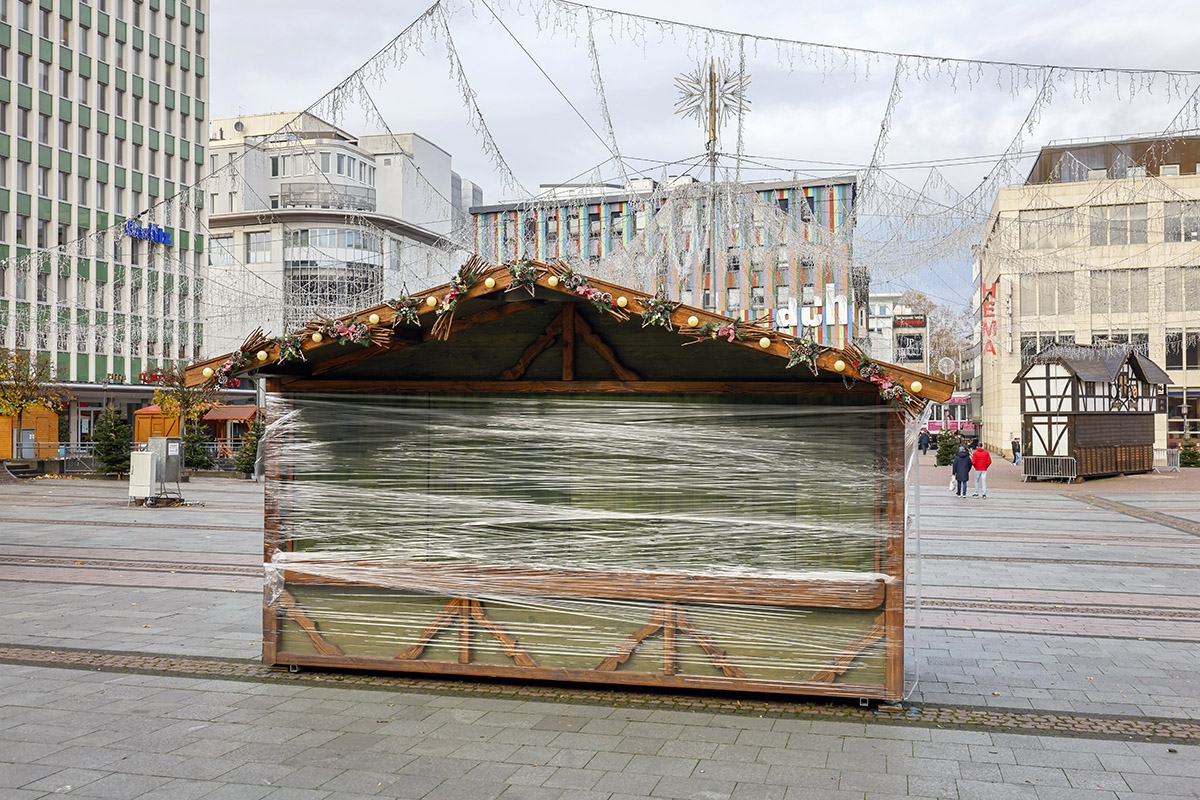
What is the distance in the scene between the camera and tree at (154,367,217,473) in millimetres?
34875

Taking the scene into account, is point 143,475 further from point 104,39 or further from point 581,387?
point 104,39

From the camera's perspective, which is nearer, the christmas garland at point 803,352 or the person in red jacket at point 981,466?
the christmas garland at point 803,352

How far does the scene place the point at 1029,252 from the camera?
17969mm

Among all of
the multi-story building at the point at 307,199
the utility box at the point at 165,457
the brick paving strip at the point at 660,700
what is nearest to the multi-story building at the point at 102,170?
the multi-story building at the point at 307,199

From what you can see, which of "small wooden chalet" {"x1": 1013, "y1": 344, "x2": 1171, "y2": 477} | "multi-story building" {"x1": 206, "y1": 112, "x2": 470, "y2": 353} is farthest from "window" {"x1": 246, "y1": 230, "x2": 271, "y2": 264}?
"small wooden chalet" {"x1": 1013, "y1": 344, "x2": 1171, "y2": 477}

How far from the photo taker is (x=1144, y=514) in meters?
22.2

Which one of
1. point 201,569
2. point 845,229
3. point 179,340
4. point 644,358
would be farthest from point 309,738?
point 179,340

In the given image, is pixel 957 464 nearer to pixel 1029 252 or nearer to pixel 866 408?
pixel 1029 252

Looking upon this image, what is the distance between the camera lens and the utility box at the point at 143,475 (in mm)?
22906

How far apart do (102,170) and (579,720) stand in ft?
165

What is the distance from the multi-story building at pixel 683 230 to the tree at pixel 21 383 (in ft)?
68.8

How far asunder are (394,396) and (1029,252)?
1375cm

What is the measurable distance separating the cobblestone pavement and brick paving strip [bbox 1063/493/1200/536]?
872 centimetres

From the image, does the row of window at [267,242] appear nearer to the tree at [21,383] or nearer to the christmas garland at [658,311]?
the tree at [21,383]
